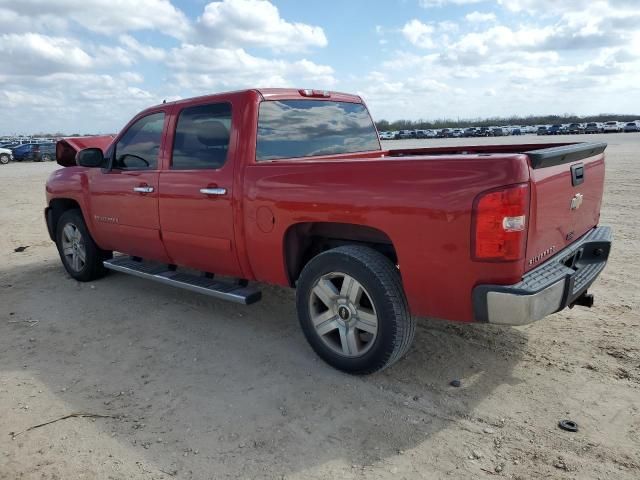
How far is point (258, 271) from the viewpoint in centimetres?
415

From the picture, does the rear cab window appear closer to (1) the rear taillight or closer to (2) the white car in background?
(1) the rear taillight

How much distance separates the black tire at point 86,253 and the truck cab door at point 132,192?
11.7 inches

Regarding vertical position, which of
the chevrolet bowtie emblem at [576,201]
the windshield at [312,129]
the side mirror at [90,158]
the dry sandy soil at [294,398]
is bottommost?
the dry sandy soil at [294,398]

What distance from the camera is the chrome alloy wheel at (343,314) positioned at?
3502 mm

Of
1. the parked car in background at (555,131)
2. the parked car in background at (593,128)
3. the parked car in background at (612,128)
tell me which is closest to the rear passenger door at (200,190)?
the parked car in background at (555,131)

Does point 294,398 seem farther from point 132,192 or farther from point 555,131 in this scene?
point 555,131

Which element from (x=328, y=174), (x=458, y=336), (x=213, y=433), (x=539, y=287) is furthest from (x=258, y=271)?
(x=539, y=287)

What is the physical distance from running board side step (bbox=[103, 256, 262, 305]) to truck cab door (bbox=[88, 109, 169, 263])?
15cm

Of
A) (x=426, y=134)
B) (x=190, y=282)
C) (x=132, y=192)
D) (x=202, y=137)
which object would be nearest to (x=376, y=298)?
(x=190, y=282)

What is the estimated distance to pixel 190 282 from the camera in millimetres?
4695

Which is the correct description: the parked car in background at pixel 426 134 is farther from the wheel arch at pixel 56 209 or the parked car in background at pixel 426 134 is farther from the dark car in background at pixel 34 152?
the wheel arch at pixel 56 209

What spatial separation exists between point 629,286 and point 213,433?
429cm

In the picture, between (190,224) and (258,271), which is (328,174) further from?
(190,224)

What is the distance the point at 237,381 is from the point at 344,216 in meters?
1.40
